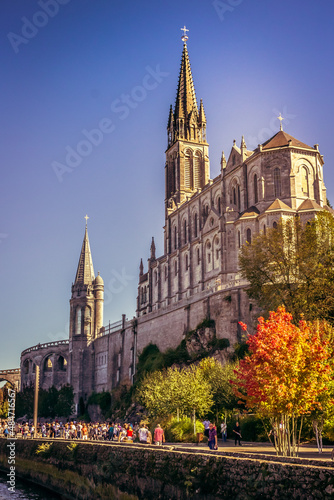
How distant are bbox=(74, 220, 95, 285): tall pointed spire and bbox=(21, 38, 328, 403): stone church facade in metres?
0.16

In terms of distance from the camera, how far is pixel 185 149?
8544cm

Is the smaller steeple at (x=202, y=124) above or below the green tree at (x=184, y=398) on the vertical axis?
above

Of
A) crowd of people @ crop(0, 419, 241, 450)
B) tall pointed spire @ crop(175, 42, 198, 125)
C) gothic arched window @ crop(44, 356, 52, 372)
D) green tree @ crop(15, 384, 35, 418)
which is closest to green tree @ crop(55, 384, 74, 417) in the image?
green tree @ crop(15, 384, 35, 418)

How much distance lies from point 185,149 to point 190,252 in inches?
852

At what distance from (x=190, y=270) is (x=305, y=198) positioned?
1724 centimetres

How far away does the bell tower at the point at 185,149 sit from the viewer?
8331 centimetres

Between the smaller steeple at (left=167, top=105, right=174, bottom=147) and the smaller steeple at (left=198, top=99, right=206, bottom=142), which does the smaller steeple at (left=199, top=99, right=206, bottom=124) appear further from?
the smaller steeple at (left=167, top=105, right=174, bottom=147)

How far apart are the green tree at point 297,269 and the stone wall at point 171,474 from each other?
13583 mm

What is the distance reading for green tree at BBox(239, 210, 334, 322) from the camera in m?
33.7

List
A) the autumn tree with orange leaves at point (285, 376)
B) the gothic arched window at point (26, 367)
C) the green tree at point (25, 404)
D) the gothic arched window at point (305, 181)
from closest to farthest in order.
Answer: the autumn tree with orange leaves at point (285, 376), the gothic arched window at point (305, 181), the green tree at point (25, 404), the gothic arched window at point (26, 367)

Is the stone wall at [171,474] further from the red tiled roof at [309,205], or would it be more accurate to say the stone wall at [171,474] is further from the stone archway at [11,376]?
the stone archway at [11,376]

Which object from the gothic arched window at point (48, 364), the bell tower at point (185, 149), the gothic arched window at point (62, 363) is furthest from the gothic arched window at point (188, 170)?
the gothic arched window at point (48, 364)

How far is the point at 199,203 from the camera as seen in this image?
72.9 metres

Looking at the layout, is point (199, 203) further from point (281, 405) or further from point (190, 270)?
point (281, 405)
